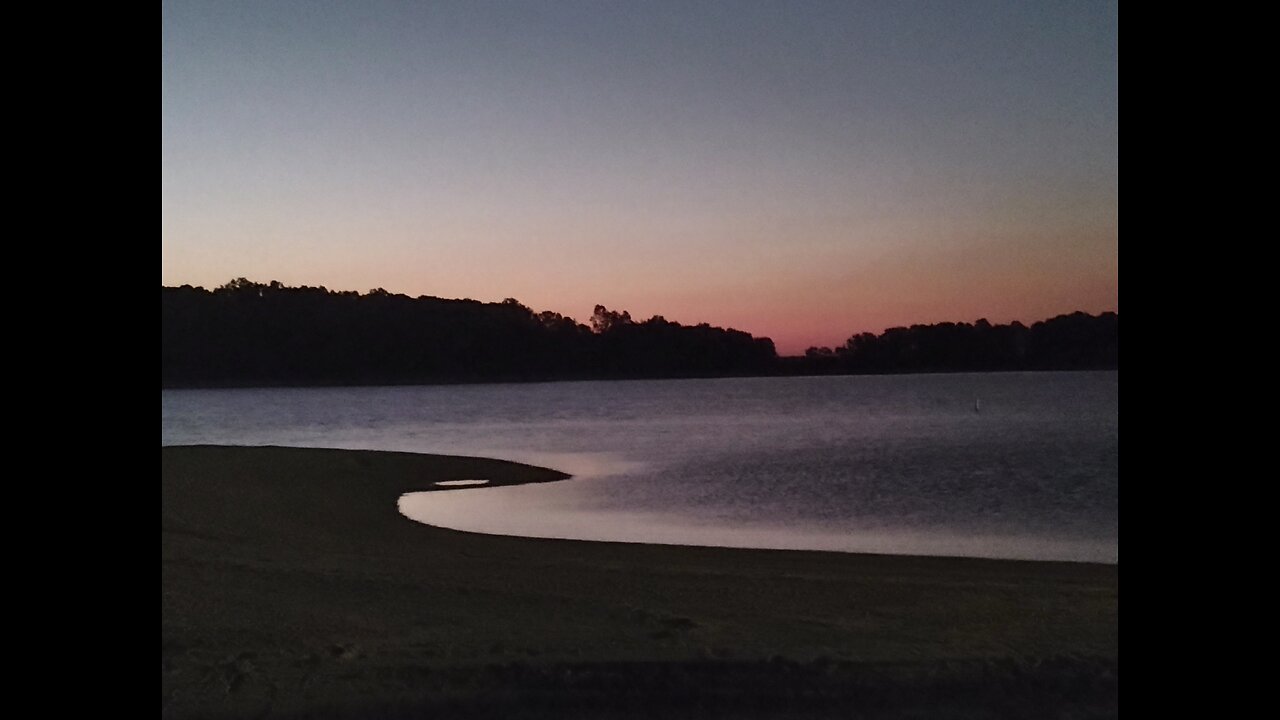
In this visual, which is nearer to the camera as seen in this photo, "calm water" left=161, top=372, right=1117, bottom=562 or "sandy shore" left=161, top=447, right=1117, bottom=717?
"sandy shore" left=161, top=447, right=1117, bottom=717

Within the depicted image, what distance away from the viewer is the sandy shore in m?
5.43

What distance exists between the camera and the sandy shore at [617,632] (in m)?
5.43

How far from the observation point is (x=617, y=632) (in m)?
6.98

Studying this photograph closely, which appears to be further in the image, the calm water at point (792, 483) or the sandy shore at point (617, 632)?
the calm water at point (792, 483)

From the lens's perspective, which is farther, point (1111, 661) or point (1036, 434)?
point (1036, 434)

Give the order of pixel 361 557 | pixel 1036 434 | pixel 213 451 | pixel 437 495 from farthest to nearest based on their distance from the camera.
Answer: pixel 1036 434 → pixel 213 451 → pixel 437 495 → pixel 361 557

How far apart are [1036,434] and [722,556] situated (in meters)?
35.2

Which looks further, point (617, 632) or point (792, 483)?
point (792, 483)
